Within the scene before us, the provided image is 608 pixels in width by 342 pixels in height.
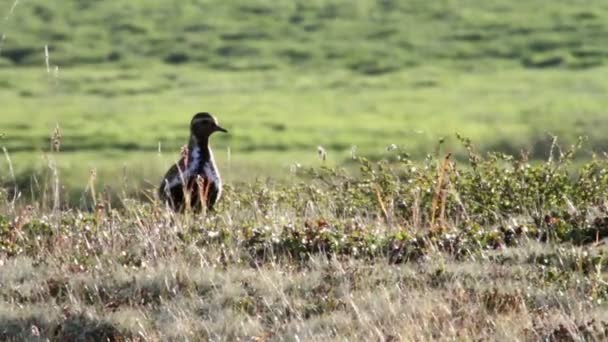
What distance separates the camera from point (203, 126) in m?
13.8

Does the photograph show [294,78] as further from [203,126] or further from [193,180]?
[193,180]

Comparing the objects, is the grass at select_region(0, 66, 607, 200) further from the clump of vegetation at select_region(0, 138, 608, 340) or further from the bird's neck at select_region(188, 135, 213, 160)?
the clump of vegetation at select_region(0, 138, 608, 340)

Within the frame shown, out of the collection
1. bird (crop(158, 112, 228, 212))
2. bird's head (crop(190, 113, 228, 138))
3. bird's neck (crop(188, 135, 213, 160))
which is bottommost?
bird (crop(158, 112, 228, 212))

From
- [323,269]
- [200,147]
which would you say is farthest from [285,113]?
[323,269]

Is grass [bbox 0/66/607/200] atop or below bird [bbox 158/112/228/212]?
below

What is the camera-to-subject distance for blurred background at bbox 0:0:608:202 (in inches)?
1612

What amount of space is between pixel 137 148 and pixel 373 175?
30077 millimetres

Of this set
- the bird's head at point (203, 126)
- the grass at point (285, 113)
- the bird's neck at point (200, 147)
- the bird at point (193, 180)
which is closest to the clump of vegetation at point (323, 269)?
the bird at point (193, 180)

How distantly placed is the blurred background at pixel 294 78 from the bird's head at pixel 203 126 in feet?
44.9

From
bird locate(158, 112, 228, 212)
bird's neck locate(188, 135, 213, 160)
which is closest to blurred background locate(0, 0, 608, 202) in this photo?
bird's neck locate(188, 135, 213, 160)

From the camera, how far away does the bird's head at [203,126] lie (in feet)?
44.9

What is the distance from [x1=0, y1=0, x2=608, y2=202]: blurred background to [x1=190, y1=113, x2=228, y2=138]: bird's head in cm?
1368

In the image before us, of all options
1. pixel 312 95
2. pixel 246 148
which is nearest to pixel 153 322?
pixel 246 148

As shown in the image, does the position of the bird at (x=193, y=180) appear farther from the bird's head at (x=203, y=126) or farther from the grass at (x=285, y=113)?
the grass at (x=285, y=113)
